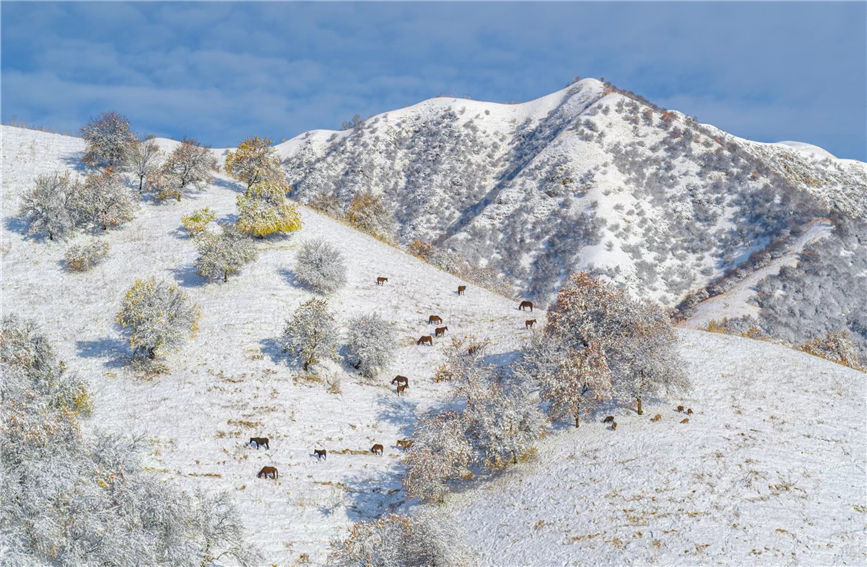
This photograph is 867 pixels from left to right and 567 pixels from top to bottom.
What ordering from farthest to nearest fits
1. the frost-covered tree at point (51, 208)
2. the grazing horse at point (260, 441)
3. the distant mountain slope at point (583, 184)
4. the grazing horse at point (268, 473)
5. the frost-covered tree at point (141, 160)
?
the distant mountain slope at point (583, 184) → the frost-covered tree at point (141, 160) → the frost-covered tree at point (51, 208) → the grazing horse at point (260, 441) → the grazing horse at point (268, 473)

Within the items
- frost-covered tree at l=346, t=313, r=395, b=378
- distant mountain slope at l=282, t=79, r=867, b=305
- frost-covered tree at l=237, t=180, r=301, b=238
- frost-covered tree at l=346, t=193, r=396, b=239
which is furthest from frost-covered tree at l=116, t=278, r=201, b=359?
distant mountain slope at l=282, t=79, r=867, b=305

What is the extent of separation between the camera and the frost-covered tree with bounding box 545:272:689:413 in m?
28.4

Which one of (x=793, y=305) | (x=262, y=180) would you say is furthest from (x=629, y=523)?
(x=793, y=305)

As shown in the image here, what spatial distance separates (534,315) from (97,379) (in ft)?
92.3

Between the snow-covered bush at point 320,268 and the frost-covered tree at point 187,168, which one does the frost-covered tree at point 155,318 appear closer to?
the snow-covered bush at point 320,268

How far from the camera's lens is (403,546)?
60.6ft

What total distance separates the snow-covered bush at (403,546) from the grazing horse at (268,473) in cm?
801

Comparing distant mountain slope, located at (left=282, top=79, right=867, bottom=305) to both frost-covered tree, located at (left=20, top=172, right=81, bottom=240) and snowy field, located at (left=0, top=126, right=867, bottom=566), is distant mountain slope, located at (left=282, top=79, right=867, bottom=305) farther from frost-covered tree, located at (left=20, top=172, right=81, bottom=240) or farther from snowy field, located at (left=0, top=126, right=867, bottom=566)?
frost-covered tree, located at (left=20, top=172, right=81, bottom=240)

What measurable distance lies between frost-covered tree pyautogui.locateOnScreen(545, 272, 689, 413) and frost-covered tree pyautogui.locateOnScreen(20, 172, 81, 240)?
36627 millimetres

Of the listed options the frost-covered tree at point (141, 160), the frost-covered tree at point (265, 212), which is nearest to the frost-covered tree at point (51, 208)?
the frost-covered tree at point (141, 160)

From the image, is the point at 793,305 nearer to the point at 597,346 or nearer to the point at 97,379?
the point at 597,346

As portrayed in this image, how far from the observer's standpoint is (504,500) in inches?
A: 941

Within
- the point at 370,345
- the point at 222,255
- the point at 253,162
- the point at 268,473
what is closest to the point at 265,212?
the point at 222,255

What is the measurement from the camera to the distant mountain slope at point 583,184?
7806 centimetres
